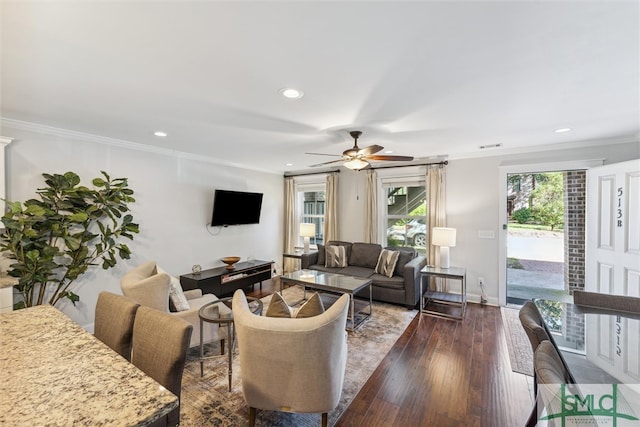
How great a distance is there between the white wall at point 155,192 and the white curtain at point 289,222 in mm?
541

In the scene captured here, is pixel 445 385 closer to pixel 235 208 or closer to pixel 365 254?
pixel 365 254

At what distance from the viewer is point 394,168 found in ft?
16.6

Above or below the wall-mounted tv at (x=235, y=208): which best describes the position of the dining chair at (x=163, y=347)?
below

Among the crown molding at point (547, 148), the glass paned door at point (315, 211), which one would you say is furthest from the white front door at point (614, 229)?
the glass paned door at point (315, 211)

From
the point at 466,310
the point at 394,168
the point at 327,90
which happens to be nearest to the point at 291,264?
the point at 394,168

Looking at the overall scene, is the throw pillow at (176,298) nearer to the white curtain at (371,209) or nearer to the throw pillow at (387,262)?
the throw pillow at (387,262)

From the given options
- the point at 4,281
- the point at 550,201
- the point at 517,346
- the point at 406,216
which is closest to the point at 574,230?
the point at 550,201

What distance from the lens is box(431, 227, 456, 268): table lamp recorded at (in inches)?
161

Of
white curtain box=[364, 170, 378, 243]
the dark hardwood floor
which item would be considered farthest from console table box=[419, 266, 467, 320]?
white curtain box=[364, 170, 378, 243]

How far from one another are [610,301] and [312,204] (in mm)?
5168

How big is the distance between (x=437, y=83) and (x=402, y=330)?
2.86 metres

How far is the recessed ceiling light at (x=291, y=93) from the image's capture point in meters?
2.09

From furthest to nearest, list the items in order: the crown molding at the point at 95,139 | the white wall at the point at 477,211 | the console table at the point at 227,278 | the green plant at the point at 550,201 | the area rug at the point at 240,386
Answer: the green plant at the point at 550,201 → the white wall at the point at 477,211 → the console table at the point at 227,278 → the crown molding at the point at 95,139 → the area rug at the point at 240,386

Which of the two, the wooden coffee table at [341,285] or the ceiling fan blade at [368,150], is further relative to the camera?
the wooden coffee table at [341,285]
